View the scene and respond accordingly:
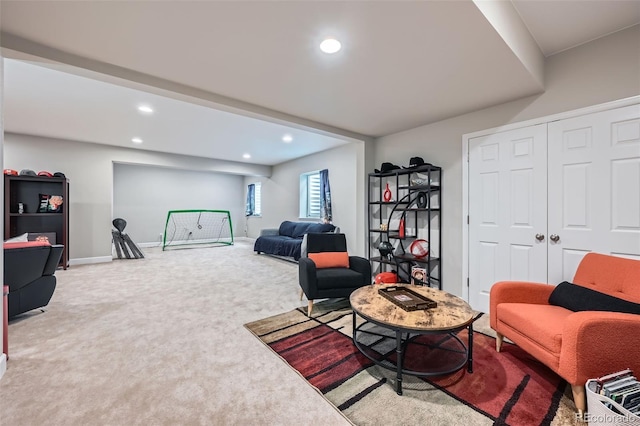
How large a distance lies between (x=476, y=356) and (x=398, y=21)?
2.46m

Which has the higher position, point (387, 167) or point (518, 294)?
point (387, 167)

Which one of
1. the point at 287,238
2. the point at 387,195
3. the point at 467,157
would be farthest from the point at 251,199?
the point at 467,157

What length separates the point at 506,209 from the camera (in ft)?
9.34

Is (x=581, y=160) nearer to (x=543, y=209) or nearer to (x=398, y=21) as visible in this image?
(x=543, y=209)

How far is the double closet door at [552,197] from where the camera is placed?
216 centimetres

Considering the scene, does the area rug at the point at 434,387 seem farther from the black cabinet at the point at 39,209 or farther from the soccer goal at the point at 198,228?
the soccer goal at the point at 198,228

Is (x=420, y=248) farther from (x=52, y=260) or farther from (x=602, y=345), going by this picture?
(x=52, y=260)

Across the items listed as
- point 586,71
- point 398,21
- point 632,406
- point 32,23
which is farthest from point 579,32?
point 32,23

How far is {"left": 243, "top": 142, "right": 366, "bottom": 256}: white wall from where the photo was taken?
14.0 feet

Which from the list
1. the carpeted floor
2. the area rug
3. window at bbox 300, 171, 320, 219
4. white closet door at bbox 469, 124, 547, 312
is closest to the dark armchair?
the carpeted floor

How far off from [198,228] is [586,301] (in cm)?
886

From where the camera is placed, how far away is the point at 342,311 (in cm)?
299

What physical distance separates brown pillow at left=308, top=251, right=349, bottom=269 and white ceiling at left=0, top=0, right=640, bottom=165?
169cm

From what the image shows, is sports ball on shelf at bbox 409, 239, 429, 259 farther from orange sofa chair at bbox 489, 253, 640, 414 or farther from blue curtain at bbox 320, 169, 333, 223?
blue curtain at bbox 320, 169, 333, 223
